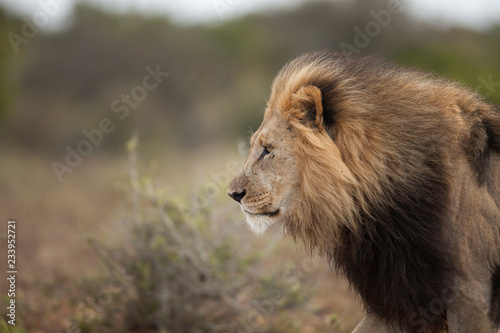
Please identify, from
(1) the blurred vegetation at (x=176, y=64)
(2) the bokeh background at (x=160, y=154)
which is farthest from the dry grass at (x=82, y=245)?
(1) the blurred vegetation at (x=176, y=64)

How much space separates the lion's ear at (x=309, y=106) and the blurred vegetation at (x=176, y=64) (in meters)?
12.7

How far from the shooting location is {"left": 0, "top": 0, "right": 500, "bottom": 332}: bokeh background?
579cm

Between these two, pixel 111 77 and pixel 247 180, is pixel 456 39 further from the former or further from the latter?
pixel 247 180

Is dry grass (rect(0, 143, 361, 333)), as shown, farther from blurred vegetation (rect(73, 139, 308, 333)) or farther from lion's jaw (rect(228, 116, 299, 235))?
lion's jaw (rect(228, 116, 299, 235))

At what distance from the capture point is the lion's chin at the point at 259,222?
386cm

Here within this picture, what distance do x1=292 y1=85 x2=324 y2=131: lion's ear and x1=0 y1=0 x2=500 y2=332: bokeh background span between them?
3.55 feet

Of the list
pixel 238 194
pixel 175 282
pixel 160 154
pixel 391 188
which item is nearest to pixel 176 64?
pixel 160 154

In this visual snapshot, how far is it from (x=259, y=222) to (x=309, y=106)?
0.84 metres

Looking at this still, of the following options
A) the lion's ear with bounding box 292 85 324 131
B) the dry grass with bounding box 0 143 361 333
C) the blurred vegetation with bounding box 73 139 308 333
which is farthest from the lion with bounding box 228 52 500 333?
the blurred vegetation with bounding box 73 139 308 333

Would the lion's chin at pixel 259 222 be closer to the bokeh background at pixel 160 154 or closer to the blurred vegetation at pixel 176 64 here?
the bokeh background at pixel 160 154

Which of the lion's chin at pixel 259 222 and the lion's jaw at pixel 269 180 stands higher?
the lion's jaw at pixel 269 180

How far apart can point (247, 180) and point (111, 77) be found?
19228 mm

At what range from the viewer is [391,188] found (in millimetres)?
3574

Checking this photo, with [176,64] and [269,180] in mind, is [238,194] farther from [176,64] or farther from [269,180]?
[176,64]
